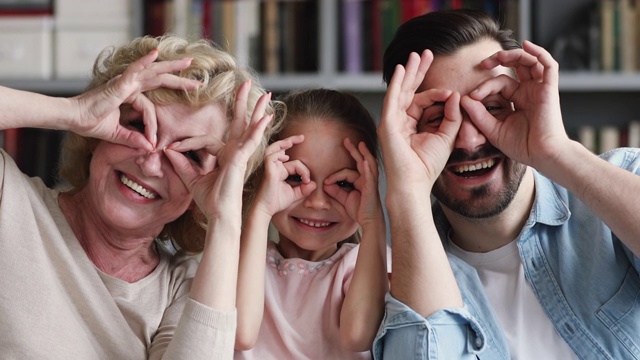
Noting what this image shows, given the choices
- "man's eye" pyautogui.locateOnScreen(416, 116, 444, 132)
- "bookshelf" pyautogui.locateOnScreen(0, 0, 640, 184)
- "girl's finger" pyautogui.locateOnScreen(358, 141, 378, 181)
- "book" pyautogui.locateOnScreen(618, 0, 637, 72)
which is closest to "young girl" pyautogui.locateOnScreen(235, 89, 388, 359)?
"girl's finger" pyautogui.locateOnScreen(358, 141, 378, 181)

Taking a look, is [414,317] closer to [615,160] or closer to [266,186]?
[266,186]

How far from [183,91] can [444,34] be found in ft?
1.83

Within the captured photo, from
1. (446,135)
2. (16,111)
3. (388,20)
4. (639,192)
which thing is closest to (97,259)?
(16,111)

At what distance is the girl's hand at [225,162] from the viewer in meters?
1.32

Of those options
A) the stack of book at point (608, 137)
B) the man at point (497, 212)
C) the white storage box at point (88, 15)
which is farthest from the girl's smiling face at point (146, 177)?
the stack of book at point (608, 137)

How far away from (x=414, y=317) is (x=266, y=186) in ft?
1.27

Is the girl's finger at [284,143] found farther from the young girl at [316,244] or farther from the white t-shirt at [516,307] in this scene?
the white t-shirt at [516,307]

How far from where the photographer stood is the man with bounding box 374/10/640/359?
52.9 inches

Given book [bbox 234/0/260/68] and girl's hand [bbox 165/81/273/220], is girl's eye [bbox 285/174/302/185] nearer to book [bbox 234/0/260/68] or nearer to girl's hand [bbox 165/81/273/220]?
girl's hand [bbox 165/81/273/220]

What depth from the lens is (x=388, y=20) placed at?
9.66 ft

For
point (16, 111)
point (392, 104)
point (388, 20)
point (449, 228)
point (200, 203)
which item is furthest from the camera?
point (388, 20)

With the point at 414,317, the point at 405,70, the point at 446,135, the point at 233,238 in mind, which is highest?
the point at 405,70

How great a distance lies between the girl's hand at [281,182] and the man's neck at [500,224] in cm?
33

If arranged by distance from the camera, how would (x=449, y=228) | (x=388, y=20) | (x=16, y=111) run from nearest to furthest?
(x=16, y=111), (x=449, y=228), (x=388, y=20)
